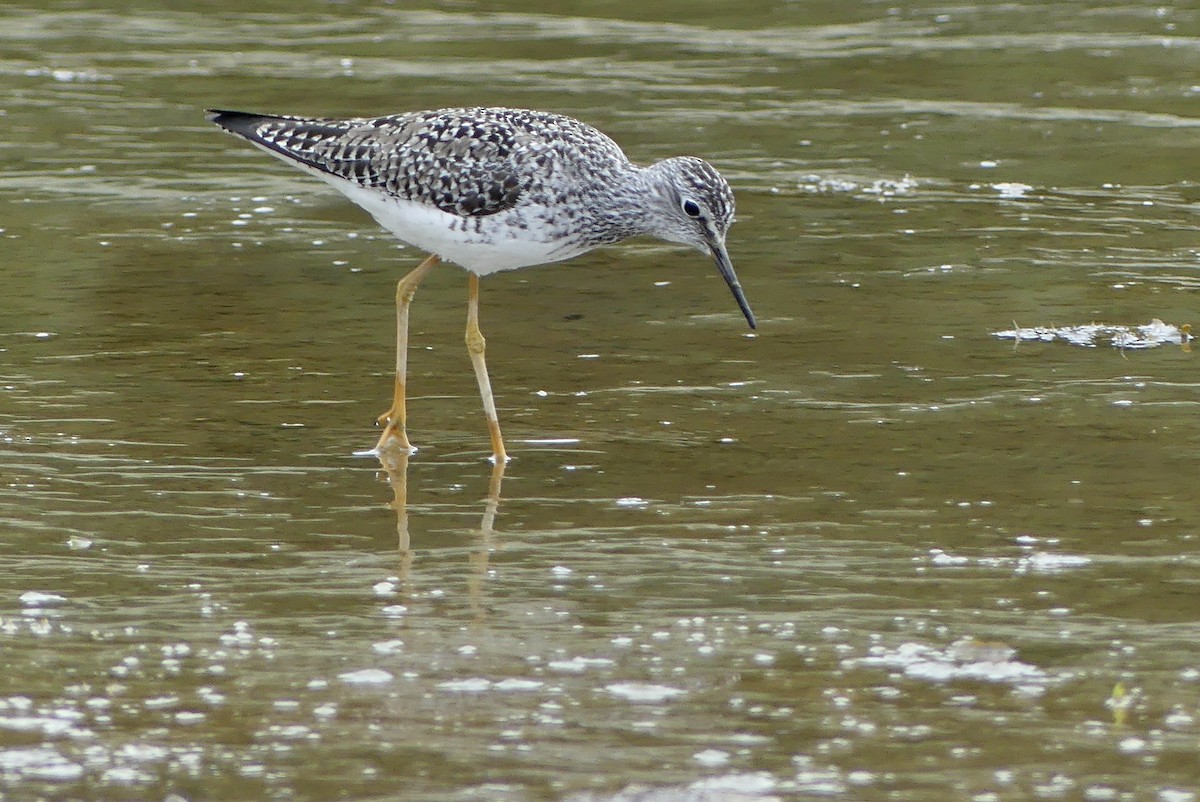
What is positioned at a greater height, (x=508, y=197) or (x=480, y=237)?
(x=508, y=197)

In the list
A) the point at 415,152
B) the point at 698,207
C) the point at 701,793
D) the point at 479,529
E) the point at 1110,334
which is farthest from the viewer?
the point at 1110,334

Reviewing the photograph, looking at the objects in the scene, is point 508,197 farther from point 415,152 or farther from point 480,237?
point 415,152

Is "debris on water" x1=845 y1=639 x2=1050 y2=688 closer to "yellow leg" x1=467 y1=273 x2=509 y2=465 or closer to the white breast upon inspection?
"yellow leg" x1=467 y1=273 x2=509 y2=465

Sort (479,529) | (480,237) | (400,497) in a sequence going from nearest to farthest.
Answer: (479,529), (400,497), (480,237)

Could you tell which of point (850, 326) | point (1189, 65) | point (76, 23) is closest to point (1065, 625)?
point (850, 326)

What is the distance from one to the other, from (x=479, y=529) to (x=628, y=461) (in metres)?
0.99

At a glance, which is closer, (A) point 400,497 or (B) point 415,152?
(A) point 400,497

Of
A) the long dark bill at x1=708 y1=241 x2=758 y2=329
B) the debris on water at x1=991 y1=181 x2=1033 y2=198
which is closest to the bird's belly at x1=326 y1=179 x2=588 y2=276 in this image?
the long dark bill at x1=708 y1=241 x2=758 y2=329

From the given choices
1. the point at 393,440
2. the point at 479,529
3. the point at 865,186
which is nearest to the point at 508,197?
the point at 393,440

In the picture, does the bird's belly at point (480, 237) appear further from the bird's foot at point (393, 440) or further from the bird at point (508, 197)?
the bird's foot at point (393, 440)

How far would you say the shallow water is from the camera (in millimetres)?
5266

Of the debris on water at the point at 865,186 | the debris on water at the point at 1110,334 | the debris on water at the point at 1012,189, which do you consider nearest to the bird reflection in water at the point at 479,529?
the debris on water at the point at 1110,334

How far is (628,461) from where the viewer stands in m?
7.88

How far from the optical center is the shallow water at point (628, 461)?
17.3ft
